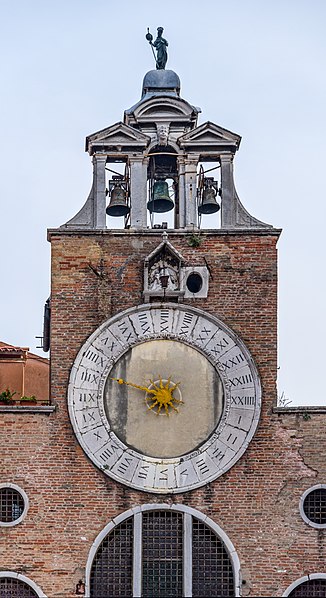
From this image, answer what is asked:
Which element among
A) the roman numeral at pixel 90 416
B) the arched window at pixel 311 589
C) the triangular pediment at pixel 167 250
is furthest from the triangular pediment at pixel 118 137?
A: the arched window at pixel 311 589

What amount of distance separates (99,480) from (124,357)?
6.63ft

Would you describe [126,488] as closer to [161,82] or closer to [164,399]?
[164,399]

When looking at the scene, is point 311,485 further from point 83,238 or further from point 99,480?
point 83,238

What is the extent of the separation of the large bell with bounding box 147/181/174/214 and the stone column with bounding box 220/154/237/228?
1.36 meters

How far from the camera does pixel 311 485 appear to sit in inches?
1003

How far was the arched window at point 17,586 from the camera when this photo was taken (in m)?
25.0

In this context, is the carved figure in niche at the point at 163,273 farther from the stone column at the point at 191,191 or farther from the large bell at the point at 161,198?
the large bell at the point at 161,198

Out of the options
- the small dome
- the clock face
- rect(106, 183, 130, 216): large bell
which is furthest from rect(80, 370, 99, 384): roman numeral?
the small dome

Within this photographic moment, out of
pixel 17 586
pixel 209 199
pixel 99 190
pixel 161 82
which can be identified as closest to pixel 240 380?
pixel 209 199

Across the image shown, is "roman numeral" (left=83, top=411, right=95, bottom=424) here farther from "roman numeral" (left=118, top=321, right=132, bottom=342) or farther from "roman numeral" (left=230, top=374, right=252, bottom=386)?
"roman numeral" (left=230, top=374, right=252, bottom=386)

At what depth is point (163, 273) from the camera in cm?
2642

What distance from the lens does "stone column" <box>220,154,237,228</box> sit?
88.0ft

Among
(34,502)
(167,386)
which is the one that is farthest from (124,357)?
(34,502)

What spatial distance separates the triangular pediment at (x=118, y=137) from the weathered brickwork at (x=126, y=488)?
1.58 metres
